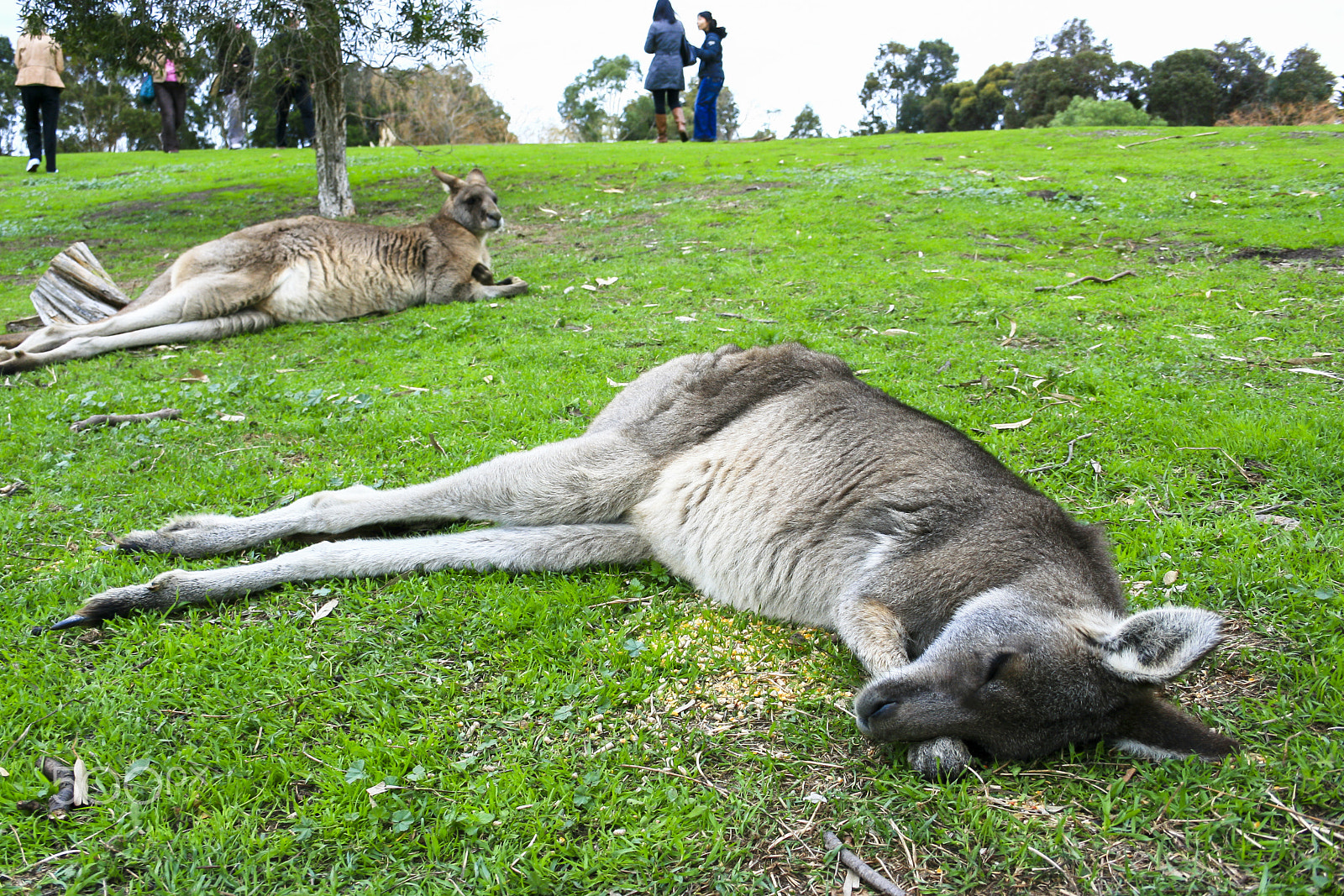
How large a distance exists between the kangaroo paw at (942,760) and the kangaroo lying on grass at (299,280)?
23.6 feet

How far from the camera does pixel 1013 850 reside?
6.93 feet

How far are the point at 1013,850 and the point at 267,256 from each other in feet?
25.6

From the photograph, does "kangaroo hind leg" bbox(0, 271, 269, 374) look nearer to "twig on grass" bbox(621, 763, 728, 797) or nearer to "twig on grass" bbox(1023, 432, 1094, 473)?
"twig on grass" bbox(621, 763, 728, 797)

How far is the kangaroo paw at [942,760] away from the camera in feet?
7.73

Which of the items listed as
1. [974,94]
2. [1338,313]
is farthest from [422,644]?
[974,94]

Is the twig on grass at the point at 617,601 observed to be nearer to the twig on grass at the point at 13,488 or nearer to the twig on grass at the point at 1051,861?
the twig on grass at the point at 1051,861

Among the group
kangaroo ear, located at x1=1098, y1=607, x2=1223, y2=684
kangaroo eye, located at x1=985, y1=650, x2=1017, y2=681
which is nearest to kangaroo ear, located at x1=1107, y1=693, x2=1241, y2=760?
kangaroo ear, located at x1=1098, y1=607, x2=1223, y2=684

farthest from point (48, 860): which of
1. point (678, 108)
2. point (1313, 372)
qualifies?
point (678, 108)

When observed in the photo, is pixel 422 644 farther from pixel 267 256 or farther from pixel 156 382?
pixel 267 256

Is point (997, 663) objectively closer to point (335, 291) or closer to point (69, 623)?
point (69, 623)

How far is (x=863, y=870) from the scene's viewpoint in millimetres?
2098

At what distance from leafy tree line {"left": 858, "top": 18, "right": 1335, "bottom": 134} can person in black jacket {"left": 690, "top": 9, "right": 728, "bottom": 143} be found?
11.6 meters

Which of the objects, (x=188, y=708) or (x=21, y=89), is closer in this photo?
(x=188, y=708)

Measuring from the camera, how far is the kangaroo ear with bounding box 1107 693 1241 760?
230 centimetres
